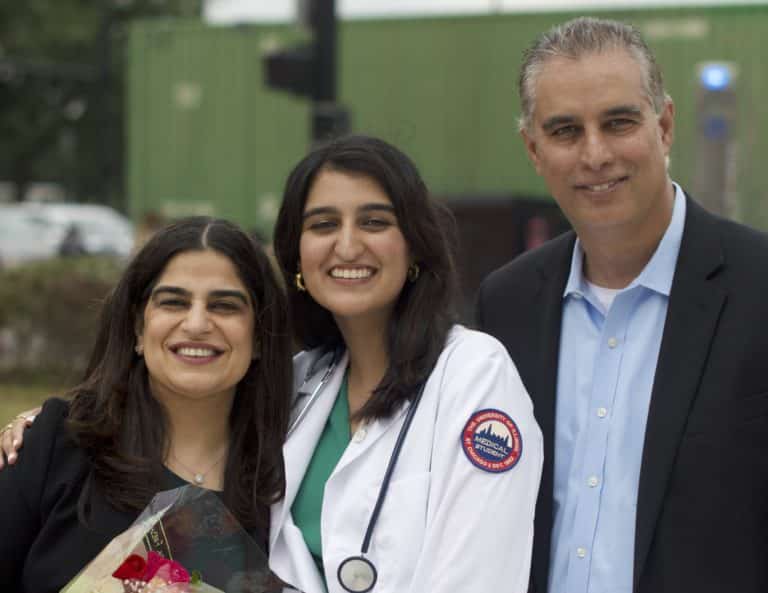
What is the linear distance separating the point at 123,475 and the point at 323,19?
5757 mm

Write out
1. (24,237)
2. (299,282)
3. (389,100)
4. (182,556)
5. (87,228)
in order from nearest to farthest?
(182,556) < (299,282) < (389,100) < (24,237) < (87,228)

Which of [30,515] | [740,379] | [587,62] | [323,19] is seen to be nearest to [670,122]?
[587,62]

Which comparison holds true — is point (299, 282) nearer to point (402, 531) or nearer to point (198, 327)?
point (198, 327)

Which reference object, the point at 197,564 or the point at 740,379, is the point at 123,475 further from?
the point at 740,379

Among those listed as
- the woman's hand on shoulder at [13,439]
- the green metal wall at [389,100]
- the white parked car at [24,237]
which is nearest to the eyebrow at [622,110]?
the woman's hand on shoulder at [13,439]

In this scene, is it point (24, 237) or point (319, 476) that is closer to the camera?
point (319, 476)

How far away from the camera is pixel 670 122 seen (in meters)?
3.03

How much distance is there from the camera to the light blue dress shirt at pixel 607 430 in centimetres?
288

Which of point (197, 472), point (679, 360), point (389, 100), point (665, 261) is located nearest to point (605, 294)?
point (665, 261)

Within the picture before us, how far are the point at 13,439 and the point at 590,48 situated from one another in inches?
65.9

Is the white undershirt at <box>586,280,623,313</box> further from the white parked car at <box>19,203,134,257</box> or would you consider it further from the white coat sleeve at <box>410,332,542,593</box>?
the white parked car at <box>19,203,134,257</box>

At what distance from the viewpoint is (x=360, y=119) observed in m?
A: 13.4

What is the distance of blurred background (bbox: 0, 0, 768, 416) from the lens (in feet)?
28.0

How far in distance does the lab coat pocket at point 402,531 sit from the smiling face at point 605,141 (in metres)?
0.76
